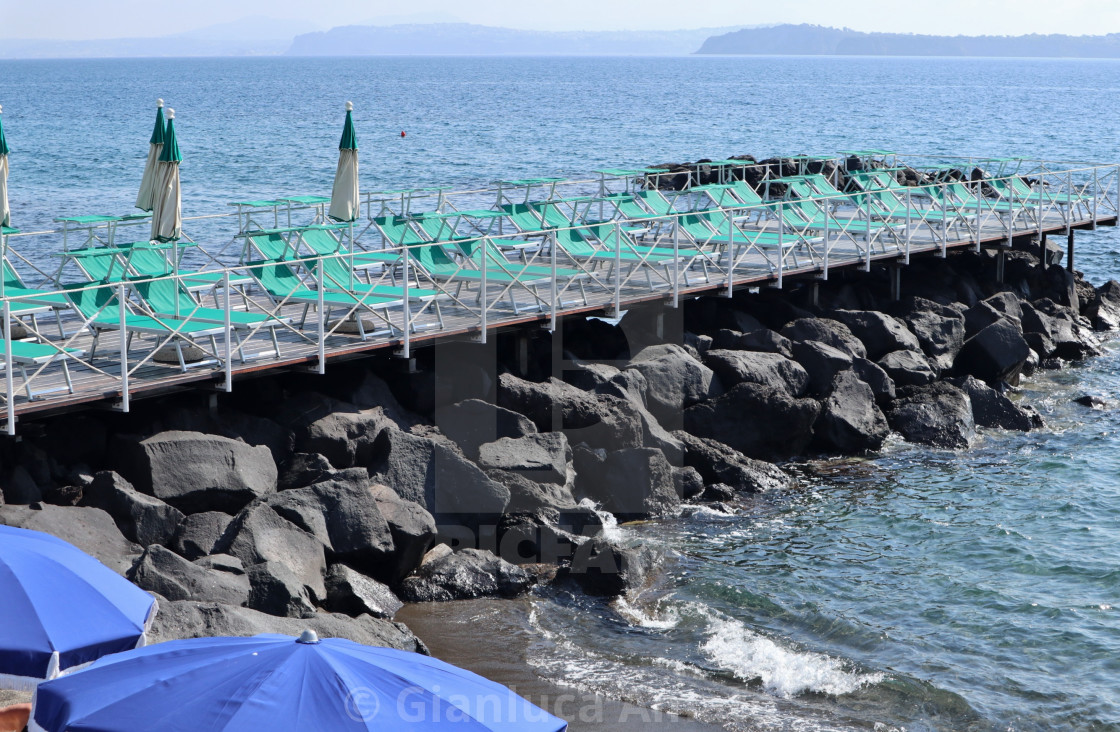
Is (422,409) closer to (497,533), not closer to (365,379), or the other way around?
(365,379)

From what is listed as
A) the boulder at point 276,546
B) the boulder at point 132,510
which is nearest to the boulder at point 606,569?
the boulder at point 276,546

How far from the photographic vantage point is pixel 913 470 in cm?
1466

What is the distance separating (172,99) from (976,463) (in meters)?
111

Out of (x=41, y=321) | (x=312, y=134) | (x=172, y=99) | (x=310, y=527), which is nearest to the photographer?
(x=310, y=527)

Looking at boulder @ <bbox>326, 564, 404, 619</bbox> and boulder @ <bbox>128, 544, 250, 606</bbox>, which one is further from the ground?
boulder @ <bbox>128, 544, 250, 606</bbox>

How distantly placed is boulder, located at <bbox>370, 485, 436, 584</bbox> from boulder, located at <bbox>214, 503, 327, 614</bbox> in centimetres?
69

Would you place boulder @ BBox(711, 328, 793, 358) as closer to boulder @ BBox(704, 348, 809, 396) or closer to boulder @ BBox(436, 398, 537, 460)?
boulder @ BBox(704, 348, 809, 396)

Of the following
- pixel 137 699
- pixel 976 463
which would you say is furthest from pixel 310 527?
pixel 976 463

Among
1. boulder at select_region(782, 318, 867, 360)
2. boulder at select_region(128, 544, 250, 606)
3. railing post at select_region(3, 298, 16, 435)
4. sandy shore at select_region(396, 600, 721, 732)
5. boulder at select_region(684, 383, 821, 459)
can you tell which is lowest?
sandy shore at select_region(396, 600, 721, 732)

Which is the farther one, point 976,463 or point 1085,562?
point 976,463

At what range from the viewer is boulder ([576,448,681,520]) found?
12680 mm

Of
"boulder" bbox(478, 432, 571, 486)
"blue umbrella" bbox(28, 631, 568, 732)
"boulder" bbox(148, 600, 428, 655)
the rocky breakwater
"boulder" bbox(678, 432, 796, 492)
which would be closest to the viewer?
"blue umbrella" bbox(28, 631, 568, 732)

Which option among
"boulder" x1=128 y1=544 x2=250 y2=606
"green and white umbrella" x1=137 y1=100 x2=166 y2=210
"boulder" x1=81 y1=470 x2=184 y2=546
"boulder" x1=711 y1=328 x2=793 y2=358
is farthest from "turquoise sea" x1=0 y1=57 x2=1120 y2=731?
"green and white umbrella" x1=137 y1=100 x2=166 y2=210

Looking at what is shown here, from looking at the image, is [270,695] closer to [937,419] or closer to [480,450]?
[480,450]
